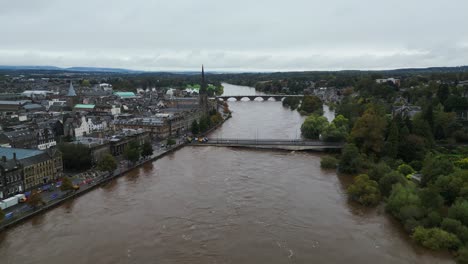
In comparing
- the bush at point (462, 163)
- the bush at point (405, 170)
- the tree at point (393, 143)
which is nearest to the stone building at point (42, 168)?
the bush at point (405, 170)

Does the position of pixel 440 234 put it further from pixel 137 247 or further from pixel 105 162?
pixel 105 162

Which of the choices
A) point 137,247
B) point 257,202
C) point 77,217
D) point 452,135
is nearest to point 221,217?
point 257,202

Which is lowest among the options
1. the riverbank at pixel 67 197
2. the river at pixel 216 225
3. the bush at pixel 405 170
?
the river at pixel 216 225

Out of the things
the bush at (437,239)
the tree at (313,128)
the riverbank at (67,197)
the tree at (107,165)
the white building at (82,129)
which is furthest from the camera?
the tree at (313,128)

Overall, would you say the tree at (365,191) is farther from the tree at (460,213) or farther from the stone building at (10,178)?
the stone building at (10,178)

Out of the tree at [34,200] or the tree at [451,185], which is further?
the tree at [34,200]

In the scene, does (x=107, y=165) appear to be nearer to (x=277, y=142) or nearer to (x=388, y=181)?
(x=277, y=142)

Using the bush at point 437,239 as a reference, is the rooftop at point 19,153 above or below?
above
